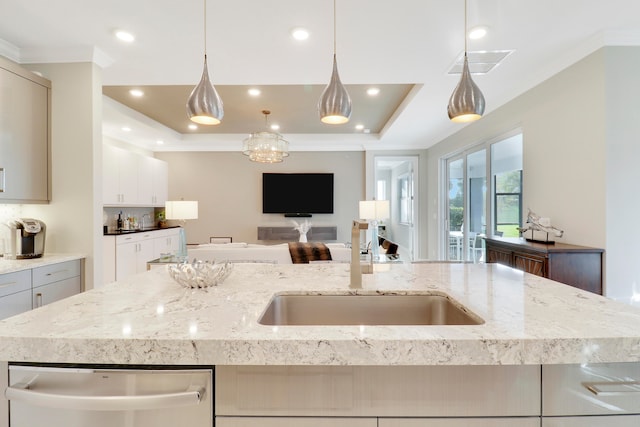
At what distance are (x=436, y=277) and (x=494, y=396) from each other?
2.24ft

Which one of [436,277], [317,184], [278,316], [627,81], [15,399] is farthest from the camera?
[317,184]

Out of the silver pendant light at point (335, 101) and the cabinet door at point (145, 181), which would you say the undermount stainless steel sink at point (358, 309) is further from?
the cabinet door at point (145, 181)

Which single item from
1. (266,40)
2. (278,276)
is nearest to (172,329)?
(278,276)

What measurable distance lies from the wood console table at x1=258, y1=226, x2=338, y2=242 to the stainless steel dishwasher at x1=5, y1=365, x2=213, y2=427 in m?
5.36

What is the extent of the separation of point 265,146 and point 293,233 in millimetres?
2276

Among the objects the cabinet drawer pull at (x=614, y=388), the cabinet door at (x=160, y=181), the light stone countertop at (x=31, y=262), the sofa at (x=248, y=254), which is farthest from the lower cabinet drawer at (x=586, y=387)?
the cabinet door at (x=160, y=181)

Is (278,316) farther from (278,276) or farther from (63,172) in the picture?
(63,172)

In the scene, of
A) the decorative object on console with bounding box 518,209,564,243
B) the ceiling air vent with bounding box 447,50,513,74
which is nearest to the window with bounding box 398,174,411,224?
the decorative object on console with bounding box 518,209,564,243

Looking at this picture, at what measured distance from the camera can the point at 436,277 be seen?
1434mm

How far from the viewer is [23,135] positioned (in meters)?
2.40

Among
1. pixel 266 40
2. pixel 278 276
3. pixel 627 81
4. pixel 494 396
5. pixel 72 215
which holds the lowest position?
pixel 494 396

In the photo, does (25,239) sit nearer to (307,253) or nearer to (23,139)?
(23,139)

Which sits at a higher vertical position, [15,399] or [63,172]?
[63,172]

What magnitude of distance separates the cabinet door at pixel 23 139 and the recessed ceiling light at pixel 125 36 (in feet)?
2.85
